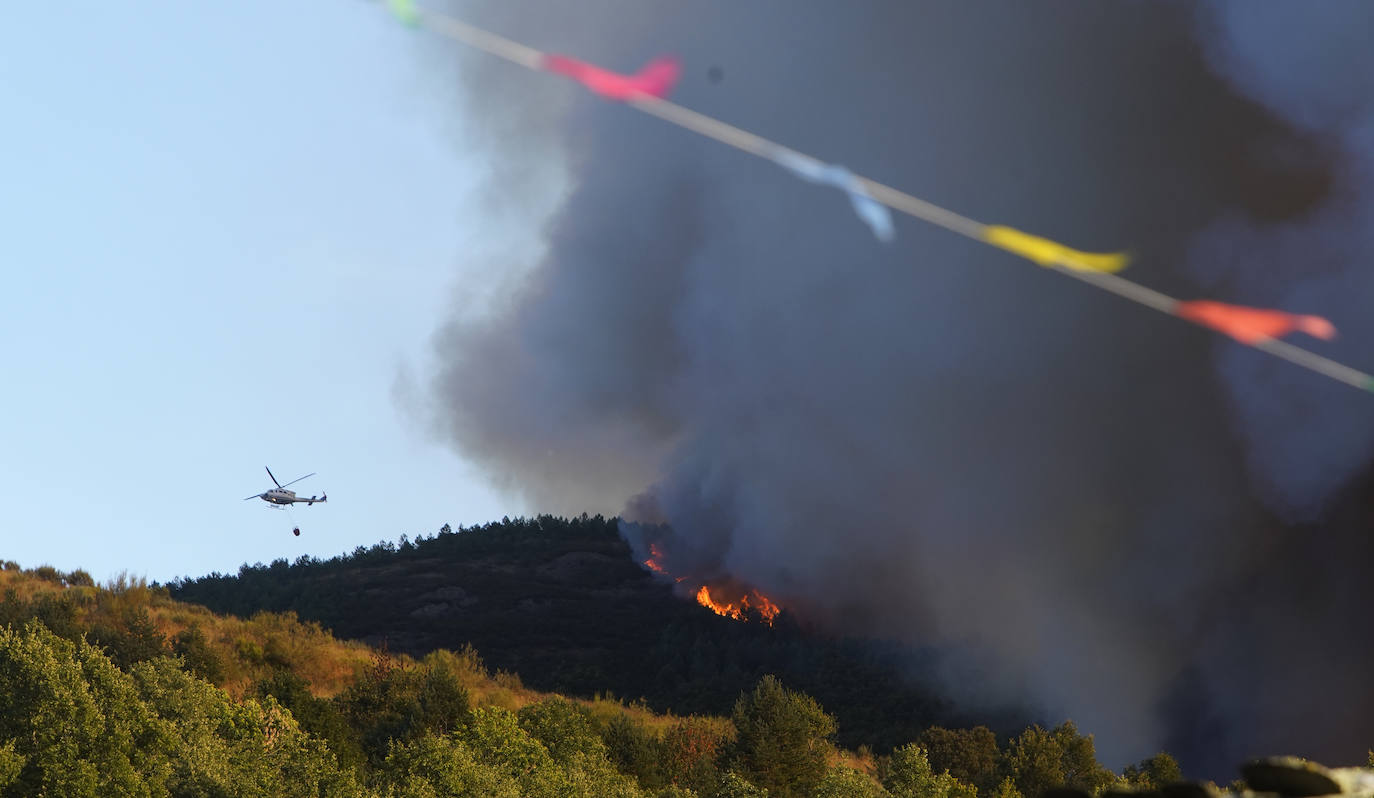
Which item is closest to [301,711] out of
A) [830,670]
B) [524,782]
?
[524,782]

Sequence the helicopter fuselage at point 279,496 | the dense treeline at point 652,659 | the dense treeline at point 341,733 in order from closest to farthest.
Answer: the dense treeline at point 341,733 < the helicopter fuselage at point 279,496 < the dense treeline at point 652,659

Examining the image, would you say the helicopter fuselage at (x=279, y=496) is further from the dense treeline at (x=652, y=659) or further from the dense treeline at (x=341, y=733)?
the dense treeline at (x=652, y=659)

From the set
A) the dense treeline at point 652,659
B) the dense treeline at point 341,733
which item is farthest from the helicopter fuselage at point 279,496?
the dense treeline at point 652,659

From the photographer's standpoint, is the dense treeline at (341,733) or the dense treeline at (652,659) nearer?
the dense treeline at (341,733)

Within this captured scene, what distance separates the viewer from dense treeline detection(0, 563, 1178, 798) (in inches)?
2318

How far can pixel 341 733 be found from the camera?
81562 millimetres

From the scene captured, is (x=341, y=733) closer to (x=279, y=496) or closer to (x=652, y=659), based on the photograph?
(x=279, y=496)

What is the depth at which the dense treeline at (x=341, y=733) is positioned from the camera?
58875 mm

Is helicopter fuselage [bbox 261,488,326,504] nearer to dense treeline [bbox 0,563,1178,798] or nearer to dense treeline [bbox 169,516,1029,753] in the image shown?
dense treeline [bbox 0,563,1178,798]

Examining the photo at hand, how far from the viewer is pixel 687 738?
107 meters

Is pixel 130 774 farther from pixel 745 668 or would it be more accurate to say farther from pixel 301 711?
pixel 745 668

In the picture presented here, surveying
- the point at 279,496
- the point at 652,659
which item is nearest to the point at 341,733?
the point at 279,496

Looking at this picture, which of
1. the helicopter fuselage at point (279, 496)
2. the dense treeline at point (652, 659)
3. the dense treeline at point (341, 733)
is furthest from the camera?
the dense treeline at point (652, 659)

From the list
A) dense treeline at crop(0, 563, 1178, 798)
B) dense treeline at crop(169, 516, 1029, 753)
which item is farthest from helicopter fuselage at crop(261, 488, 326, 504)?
dense treeline at crop(169, 516, 1029, 753)
